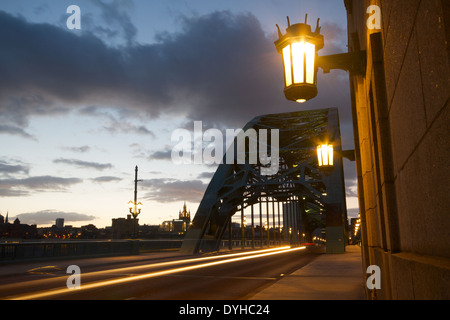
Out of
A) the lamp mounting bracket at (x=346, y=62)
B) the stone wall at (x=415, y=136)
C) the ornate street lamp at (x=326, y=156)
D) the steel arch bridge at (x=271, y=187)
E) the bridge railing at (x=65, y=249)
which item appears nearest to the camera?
the stone wall at (x=415, y=136)

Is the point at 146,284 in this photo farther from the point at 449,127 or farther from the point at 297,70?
the point at 449,127

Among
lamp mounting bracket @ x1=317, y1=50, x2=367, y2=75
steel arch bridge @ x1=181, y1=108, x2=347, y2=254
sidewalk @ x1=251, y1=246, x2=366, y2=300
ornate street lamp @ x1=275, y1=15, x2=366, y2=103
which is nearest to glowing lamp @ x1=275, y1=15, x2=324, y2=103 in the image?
ornate street lamp @ x1=275, y1=15, x2=366, y2=103

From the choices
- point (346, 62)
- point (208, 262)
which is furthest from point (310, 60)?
point (208, 262)

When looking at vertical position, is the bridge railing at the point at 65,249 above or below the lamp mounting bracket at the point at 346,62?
below

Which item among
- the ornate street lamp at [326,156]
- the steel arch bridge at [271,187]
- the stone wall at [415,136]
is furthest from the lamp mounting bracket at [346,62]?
the steel arch bridge at [271,187]

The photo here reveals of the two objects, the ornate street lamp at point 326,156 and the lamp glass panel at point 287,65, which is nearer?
the lamp glass panel at point 287,65

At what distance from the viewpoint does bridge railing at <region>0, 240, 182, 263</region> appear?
23.0 metres

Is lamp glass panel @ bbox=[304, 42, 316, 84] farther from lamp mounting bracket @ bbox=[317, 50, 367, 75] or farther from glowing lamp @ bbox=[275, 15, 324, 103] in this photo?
lamp mounting bracket @ bbox=[317, 50, 367, 75]

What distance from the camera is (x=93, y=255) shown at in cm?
2917

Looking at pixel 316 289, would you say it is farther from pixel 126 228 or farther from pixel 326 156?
pixel 126 228

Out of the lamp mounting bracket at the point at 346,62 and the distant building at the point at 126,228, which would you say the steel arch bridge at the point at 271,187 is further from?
the lamp mounting bracket at the point at 346,62

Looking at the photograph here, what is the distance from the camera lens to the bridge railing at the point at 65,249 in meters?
23.0

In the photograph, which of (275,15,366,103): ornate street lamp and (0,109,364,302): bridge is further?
(0,109,364,302): bridge
